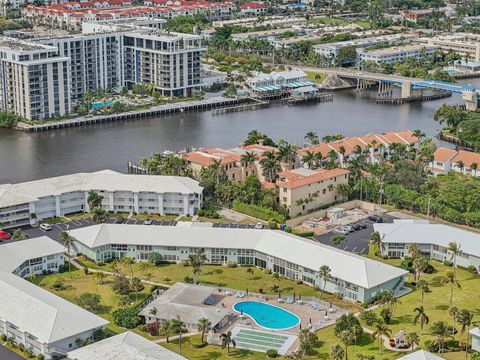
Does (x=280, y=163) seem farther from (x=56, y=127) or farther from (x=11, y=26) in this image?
(x=11, y=26)

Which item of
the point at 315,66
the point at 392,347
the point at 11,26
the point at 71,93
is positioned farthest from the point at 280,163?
the point at 11,26

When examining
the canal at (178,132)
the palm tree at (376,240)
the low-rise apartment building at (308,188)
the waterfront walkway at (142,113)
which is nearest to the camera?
the palm tree at (376,240)

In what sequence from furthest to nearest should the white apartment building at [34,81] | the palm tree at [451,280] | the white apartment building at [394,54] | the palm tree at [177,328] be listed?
the white apartment building at [394,54]
the white apartment building at [34,81]
the palm tree at [451,280]
the palm tree at [177,328]

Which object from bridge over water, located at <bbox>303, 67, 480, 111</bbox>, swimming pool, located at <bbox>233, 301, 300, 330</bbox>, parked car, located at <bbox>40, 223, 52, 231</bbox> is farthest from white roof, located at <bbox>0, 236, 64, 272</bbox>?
bridge over water, located at <bbox>303, 67, 480, 111</bbox>

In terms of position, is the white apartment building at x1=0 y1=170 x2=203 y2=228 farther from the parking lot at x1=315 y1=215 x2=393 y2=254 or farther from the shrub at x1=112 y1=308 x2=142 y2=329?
the shrub at x1=112 y1=308 x2=142 y2=329

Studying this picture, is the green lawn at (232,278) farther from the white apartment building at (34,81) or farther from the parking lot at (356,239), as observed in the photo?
the white apartment building at (34,81)

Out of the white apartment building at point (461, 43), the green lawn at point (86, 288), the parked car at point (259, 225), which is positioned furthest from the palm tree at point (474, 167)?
the white apartment building at point (461, 43)
